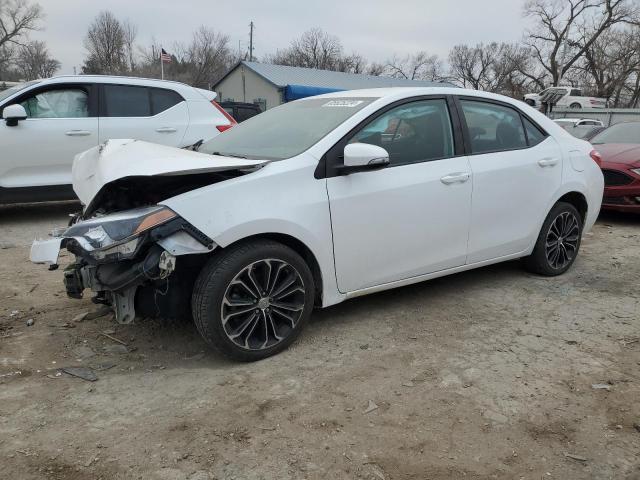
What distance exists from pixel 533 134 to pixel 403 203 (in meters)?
1.68

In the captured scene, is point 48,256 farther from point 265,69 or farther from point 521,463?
point 265,69

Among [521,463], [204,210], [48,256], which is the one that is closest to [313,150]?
A: [204,210]

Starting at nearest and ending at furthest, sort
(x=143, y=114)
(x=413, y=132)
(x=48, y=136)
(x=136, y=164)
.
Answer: (x=136, y=164) → (x=413, y=132) → (x=48, y=136) → (x=143, y=114)

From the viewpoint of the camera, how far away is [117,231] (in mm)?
2766

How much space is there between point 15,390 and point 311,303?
1692 millimetres

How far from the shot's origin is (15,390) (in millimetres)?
2854

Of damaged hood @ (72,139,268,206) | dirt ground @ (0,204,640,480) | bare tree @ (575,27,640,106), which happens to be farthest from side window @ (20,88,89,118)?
bare tree @ (575,27,640,106)

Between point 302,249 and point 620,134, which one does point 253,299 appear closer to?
point 302,249

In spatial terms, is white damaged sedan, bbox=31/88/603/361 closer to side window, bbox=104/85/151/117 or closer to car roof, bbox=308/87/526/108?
car roof, bbox=308/87/526/108

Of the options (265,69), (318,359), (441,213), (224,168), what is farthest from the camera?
(265,69)

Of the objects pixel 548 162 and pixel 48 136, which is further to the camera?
pixel 48 136

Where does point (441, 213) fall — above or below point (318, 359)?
above

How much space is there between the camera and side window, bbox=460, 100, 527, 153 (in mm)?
4059

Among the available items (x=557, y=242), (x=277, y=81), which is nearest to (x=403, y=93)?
(x=557, y=242)
